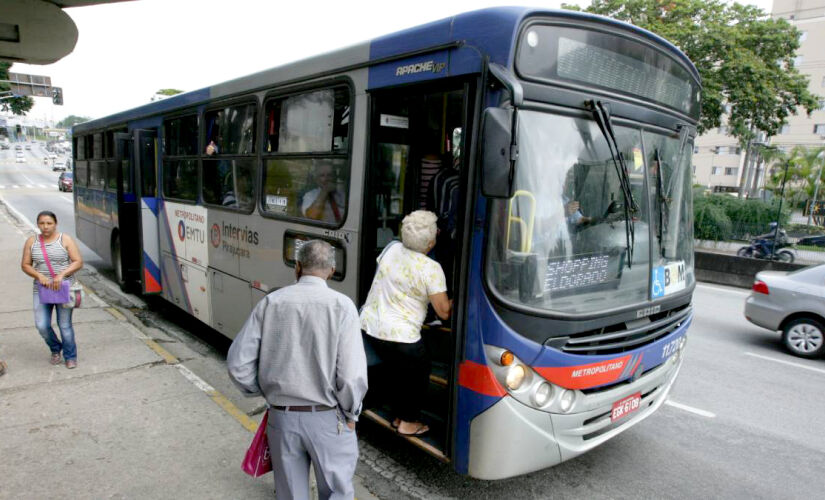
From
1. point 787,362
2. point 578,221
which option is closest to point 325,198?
point 578,221

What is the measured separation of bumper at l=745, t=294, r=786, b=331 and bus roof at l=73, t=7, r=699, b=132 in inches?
207

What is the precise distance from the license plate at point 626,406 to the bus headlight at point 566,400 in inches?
16.9

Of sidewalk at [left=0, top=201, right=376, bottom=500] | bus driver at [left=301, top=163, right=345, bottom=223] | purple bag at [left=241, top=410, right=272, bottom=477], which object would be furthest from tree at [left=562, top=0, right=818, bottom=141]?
purple bag at [left=241, top=410, right=272, bottom=477]

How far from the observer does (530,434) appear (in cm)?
311

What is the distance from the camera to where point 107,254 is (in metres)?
10.1

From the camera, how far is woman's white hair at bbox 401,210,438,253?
132 inches

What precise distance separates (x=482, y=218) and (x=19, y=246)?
14.3m

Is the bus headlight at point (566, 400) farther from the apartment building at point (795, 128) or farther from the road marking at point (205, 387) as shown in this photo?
the apartment building at point (795, 128)

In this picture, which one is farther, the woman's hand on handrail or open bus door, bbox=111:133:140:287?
open bus door, bbox=111:133:140:287

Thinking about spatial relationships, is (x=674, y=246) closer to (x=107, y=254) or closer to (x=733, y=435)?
(x=733, y=435)

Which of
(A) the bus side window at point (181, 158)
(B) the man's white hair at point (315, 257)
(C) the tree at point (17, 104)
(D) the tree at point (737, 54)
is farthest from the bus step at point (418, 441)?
(C) the tree at point (17, 104)

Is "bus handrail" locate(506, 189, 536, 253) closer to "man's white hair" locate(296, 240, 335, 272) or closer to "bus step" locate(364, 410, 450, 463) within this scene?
"man's white hair" locate(296, 240, 335, 272)

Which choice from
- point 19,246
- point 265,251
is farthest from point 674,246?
point 19,246

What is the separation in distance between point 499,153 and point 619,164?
0.93 meters
